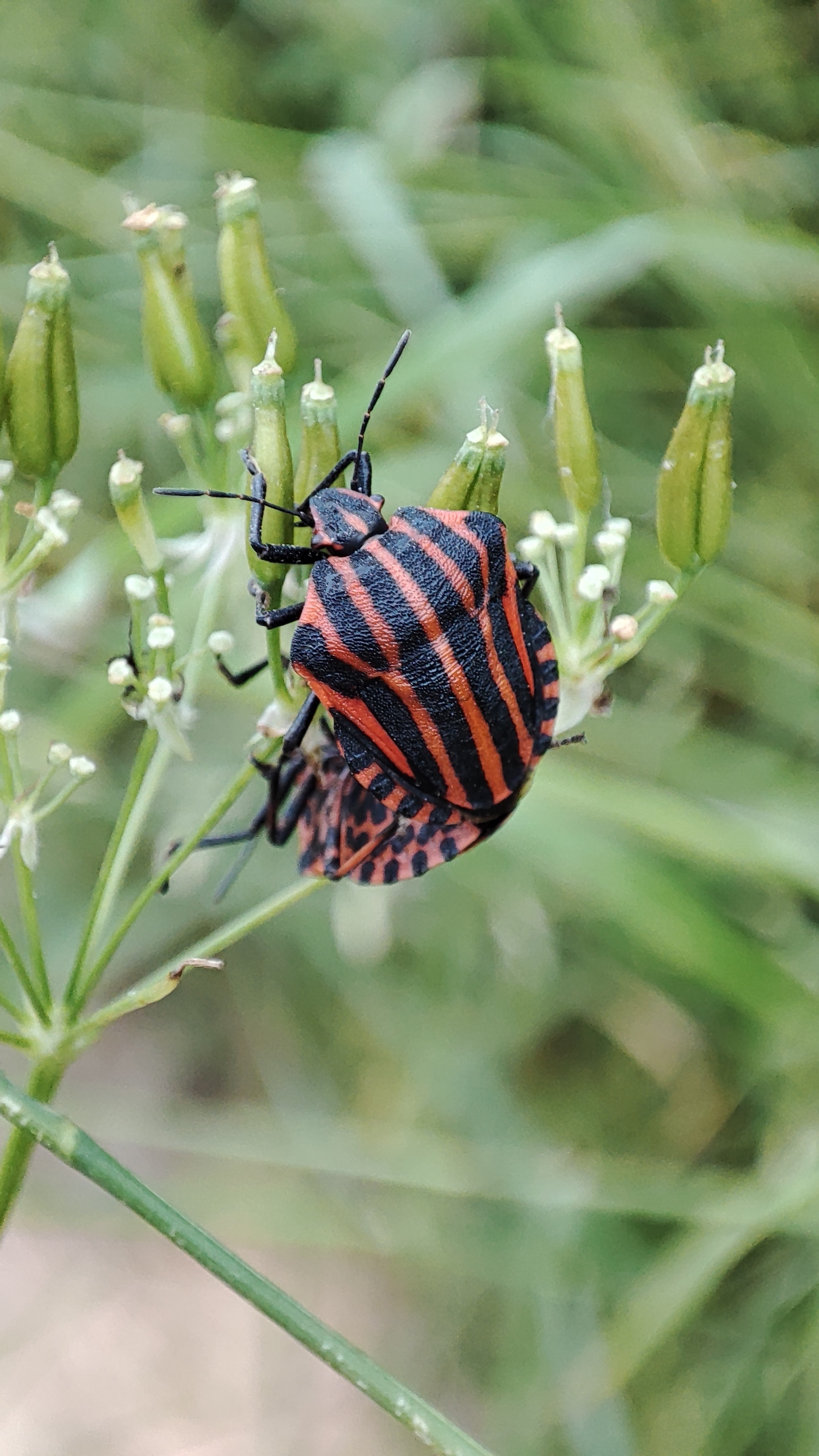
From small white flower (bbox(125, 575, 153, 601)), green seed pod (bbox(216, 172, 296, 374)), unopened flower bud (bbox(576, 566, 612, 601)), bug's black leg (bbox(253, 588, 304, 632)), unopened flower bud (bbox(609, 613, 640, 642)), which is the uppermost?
green seed pod (bbox(216, 172, 296, 374))

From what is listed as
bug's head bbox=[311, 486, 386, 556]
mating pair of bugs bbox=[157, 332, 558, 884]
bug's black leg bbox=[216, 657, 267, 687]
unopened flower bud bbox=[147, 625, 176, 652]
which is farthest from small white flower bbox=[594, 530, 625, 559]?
unopened flower bud bbox=[147, 625, 176, 652]

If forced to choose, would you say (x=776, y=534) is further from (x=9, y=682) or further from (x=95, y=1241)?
(x=95, y=1241)

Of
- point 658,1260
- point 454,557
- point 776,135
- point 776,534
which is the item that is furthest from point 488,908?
point 776,135

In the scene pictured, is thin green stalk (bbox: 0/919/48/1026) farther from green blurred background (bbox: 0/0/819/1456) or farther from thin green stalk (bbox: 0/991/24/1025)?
green blurred background (bbox: 0/0/819/1456)

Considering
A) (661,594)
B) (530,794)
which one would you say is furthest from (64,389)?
(530,794)

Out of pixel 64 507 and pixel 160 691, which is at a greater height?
pixel 64 507

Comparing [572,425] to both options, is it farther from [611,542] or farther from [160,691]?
[160,691]

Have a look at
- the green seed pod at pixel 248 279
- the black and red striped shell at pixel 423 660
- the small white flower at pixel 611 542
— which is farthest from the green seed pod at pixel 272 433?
the small white flower at pixel 611 542
